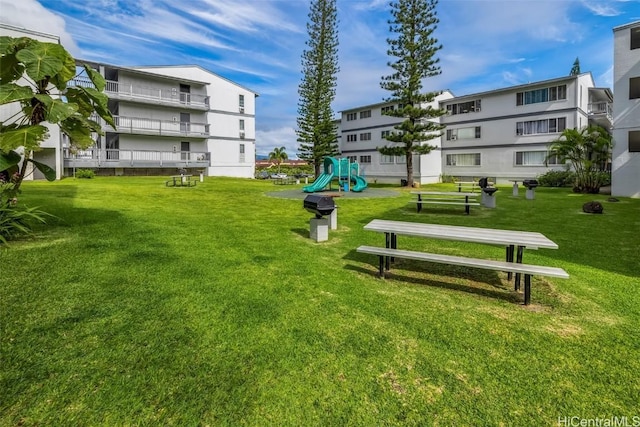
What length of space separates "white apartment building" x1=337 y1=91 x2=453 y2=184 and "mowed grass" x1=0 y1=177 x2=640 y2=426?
27775 mm

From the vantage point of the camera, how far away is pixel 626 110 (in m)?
19.1

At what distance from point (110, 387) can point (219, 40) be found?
18.2m

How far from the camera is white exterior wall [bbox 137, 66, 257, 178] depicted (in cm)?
3678

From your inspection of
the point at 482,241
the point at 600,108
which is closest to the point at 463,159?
the point at 600,108

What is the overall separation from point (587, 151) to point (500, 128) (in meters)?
11.3

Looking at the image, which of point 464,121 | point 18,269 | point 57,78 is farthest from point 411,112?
point 18,269

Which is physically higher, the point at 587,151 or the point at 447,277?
the point at 587,151

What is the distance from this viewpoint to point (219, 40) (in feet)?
56.6

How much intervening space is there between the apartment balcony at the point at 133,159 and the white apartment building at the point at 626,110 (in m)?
33.1

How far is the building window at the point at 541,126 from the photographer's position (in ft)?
89.4

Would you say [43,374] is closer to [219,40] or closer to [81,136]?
[81,136]

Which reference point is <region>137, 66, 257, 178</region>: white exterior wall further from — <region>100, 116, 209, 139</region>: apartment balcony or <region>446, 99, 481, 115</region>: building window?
<region>446, 99, 481, 115</region>: building window

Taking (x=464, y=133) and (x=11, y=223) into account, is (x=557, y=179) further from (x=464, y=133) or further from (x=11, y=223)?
(x=11, y=223)

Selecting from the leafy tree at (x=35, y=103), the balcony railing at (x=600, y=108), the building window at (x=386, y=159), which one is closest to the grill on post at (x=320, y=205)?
A: the leafy tree at (x=35, y=103)
